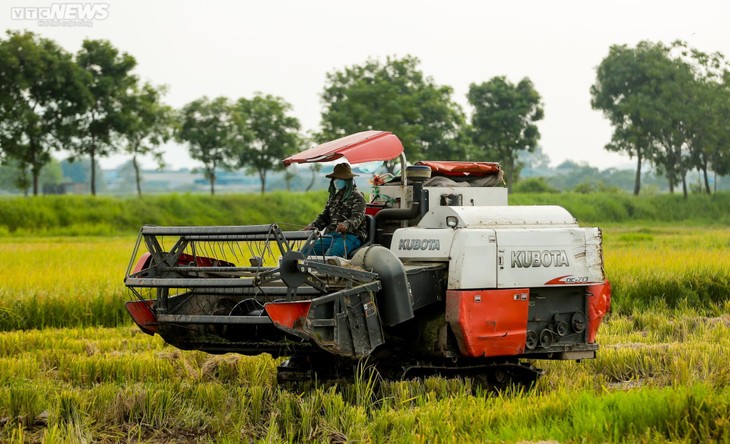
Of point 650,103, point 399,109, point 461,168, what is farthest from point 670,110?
point 461,168

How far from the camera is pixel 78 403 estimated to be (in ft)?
25.5

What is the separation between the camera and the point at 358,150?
8.84 m

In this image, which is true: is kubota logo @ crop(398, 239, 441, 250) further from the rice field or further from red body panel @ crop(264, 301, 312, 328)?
red body panel @ crop(264, 301, 312, 328)

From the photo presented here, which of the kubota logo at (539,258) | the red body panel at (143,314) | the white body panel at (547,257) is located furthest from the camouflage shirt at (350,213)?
the red body panel at (143,314)

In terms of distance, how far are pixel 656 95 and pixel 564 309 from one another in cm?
5330

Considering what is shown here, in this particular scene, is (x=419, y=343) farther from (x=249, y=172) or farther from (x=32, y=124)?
(x=249, y=172)

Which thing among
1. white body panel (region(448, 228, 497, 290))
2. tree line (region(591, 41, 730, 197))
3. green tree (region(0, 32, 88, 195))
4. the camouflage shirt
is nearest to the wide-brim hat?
the camouflage shirt

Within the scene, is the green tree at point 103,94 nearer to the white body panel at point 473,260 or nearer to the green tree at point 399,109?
the green tree at point 399,109

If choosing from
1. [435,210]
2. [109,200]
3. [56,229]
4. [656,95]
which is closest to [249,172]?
[109,200]

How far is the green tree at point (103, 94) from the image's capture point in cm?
4125

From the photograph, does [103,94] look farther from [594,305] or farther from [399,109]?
[594,305]

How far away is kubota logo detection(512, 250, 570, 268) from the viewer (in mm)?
8750

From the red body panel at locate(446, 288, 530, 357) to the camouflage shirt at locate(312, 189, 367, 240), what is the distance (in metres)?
1.05

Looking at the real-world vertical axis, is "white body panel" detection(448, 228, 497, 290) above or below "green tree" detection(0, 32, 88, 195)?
below
